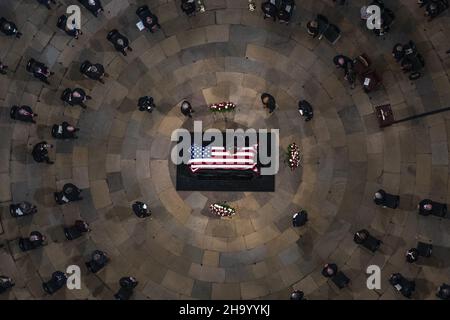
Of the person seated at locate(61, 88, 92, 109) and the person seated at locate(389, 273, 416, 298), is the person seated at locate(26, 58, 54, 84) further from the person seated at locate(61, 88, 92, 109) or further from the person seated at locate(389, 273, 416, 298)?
the person seated at locate(389, 273, 416, 298)

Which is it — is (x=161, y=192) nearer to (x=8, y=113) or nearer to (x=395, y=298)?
(x=8, y=113)

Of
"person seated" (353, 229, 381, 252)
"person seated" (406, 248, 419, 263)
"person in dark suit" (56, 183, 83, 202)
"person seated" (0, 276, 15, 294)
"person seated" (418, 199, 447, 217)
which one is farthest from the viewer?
"person in dark suit" (56, 183, 83, 202)

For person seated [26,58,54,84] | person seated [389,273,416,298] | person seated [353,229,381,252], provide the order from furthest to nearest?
person seated [26,58,54,84] < person seated [353,229,381,252] < person seated [389,273,416,298]

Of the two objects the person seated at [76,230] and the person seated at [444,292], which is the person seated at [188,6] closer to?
the person seated at [76,230]

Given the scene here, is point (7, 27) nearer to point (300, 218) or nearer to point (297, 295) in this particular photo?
point (300, 218)

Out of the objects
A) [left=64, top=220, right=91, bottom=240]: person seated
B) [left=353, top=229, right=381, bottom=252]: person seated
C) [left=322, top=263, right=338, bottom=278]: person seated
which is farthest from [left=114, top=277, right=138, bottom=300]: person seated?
[left=353, top=229, right=381, bottom=252]: person seated

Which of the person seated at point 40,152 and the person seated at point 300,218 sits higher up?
the person seated at point 40,152

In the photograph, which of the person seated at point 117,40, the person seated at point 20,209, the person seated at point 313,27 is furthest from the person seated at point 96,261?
the person seated at point 313,27
